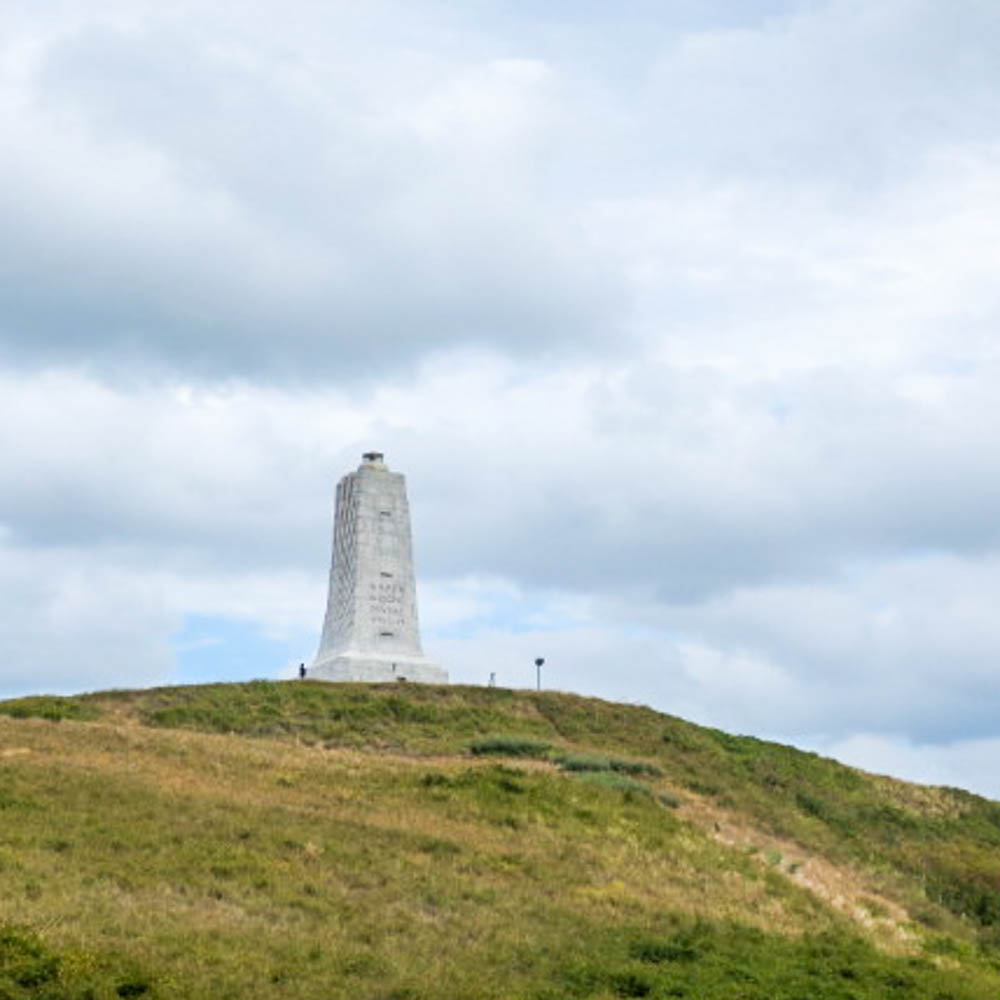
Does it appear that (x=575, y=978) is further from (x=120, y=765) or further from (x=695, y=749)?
(x=695, y=749)

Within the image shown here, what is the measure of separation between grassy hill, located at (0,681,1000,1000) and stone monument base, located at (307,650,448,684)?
352 inches

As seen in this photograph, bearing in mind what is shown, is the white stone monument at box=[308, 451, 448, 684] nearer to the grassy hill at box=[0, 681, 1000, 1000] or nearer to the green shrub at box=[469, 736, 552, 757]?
the grassy hill at box=[0, 681, 1000, 1000]

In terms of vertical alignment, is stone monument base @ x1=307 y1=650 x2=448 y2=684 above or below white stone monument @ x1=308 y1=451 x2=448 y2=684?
below

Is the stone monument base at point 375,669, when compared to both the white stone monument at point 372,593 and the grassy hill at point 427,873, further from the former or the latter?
the grassy hill at point 427,873

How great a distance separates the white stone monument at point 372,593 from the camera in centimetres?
6475

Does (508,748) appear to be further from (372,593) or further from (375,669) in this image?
(372,593)

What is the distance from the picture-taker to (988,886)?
4734cm

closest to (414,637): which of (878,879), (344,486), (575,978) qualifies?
(344,486)

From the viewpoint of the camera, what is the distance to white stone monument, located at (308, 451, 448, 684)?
64750 millimetres

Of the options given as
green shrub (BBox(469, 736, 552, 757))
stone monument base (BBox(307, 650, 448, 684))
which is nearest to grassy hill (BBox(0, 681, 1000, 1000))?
green shrub (BBox(469, 736, 552, 757))

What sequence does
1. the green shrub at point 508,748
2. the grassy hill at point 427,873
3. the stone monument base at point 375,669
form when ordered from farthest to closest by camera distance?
1. the stone monument base at point 375,669
2. the green shrub at point 508,748
3. the grassy hill at point 427,873

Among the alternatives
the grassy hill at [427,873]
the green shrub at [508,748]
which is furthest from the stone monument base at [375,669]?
the green shrub at [508,748]

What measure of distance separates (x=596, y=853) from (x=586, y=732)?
24389mm

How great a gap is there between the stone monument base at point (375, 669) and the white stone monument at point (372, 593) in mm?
40
